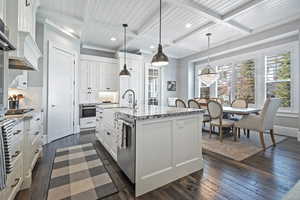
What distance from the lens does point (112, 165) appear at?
235cm

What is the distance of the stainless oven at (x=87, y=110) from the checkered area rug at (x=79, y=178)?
196cm

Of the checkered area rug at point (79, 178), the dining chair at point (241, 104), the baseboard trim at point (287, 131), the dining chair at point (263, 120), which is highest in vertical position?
the dining chair at point (241, 104)

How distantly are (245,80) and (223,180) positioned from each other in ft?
14.3

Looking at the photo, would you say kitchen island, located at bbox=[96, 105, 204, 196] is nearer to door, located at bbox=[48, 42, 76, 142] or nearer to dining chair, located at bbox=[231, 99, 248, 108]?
door, located at bbox=[48, 42, 76, 142]

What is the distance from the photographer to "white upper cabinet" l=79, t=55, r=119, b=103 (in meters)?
4.86

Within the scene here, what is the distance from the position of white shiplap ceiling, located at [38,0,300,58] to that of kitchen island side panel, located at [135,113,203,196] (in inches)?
94.4

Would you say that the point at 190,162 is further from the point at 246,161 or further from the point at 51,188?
the point at 51,188

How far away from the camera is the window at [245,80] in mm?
4898

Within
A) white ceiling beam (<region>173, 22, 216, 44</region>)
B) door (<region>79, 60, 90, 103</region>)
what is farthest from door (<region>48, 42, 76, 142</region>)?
white ceiling beam (<region>173, 22, 216, 44</region>)

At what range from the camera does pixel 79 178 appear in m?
1.97

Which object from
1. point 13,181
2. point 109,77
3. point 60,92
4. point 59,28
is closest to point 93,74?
point 109,77

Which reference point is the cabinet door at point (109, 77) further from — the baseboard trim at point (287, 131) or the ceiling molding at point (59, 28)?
the baseboard trim at point (287, 131)

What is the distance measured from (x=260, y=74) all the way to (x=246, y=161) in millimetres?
3507

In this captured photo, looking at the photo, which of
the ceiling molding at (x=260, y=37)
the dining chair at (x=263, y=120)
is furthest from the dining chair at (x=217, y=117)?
the ceiling molding at (x=260, y=37)
